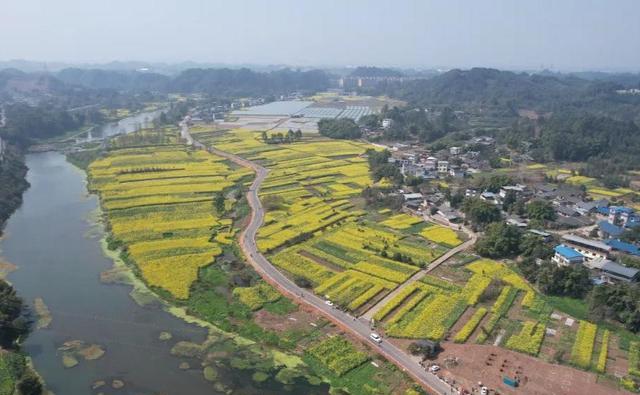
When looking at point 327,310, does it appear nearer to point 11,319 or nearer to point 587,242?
point 11,319

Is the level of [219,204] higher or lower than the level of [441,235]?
higher

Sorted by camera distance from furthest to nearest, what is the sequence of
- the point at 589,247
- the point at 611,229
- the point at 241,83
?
the point at 241,83 → the point at 611,229 → the point at 589,247

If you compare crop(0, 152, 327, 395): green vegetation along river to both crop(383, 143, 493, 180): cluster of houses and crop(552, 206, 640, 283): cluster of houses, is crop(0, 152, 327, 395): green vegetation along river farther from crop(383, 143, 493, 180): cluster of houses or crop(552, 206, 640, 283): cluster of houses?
crop(383, 143, 493, 180): cluster of houses

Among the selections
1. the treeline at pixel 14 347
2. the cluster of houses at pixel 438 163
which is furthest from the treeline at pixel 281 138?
the treeline at pixel 14 347

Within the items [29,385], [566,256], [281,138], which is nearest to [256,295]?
[29,385]

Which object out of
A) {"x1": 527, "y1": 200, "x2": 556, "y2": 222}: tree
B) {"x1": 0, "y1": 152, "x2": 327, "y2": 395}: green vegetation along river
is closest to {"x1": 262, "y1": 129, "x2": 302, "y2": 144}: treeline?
{"x1": 0, "y1": 152, "x2": 327, "y2": 395}: green vegetation along river

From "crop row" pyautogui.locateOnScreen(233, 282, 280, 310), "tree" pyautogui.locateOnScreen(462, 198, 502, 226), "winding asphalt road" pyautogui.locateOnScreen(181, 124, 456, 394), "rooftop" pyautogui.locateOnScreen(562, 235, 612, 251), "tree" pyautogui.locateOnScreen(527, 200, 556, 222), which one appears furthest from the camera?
"tree" pyautogui.locateOnScreen(527, 200, 556, 222)

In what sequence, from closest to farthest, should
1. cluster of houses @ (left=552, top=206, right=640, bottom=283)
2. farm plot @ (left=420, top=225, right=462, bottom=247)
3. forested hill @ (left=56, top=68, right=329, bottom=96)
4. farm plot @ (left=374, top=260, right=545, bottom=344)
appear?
farm plot @ (left=374, top=260, right=545, bottom=344), cluster of houses @ (left=552, top=206, right=640, bottom=283), farm plot @ (left=420, top=225, right=462, bottom=247), forested hill @ (left=56, top=68, right=329, bottom=96)
